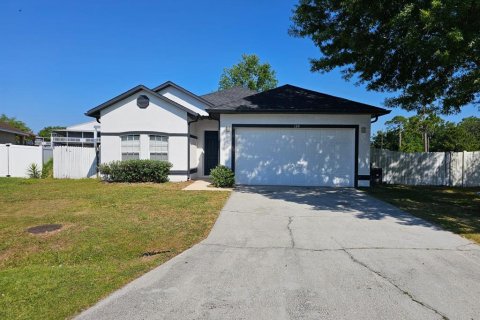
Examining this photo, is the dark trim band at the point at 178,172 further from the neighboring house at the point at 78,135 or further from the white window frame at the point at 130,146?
the neighboring house at the point at 78,135

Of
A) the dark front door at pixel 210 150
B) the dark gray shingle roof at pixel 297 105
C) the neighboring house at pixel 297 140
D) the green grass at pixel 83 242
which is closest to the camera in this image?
the green grass at pixel 83 242

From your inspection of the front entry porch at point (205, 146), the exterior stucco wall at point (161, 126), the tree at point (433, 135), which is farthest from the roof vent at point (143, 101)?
the tree at point (433, 135)

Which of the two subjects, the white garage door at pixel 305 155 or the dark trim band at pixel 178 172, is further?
the dark trim band at pixel 178 172

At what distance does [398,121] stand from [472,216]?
109 ft

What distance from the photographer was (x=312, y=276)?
4262 millimetres

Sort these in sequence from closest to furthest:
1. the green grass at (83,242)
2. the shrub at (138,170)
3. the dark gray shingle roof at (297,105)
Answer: the green grass at (83,242), the dark gray shingle roof at (297,105), the shrub at (138,170)

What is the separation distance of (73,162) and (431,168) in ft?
59.3

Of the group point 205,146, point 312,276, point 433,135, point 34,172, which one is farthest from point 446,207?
point 433,135

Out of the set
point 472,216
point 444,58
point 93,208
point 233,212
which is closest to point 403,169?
point 472,216

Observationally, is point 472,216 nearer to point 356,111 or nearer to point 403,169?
point 356,111

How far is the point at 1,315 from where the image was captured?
3213mm

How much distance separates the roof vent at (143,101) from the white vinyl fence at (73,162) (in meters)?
4.10

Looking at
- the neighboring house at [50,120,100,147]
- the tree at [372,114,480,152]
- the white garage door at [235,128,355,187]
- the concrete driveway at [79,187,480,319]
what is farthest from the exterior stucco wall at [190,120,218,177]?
the neighboring house at [50,120,100,147]

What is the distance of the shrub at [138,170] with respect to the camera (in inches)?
570
